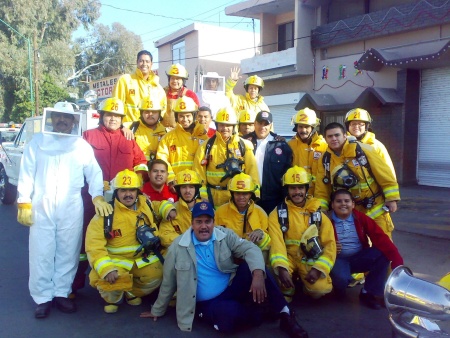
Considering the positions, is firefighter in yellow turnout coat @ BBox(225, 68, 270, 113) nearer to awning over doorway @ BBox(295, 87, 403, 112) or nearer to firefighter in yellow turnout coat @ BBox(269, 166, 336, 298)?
firefighter in yellow turnout coat @ BBox(269, 166, 336, 298)

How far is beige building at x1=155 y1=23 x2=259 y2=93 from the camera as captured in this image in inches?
981

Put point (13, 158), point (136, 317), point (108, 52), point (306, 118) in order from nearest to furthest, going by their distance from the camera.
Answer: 1. point (136, 317)
2. point (306, 118)
3. point (13, 158)
4. point (108, 52)

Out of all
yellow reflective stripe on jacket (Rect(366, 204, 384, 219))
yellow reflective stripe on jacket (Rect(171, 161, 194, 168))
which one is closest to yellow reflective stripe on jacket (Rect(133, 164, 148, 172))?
yellow reflective stripe on jacket (Rect(171, 161, 194, 168))

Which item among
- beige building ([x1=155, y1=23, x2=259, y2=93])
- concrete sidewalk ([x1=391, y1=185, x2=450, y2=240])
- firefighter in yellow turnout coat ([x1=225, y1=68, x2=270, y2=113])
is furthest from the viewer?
beige building ([x1=155, y1=23, x2=259, y2=93])

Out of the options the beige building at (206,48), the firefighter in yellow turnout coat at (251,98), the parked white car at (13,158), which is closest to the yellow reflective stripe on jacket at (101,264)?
the firefighter in yellow turnout coat at (251,98)

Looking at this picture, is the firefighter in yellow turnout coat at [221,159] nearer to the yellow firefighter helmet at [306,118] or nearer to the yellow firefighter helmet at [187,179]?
the yellow firefighter helmet at [187,179]

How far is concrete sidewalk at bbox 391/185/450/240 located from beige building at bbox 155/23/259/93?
43.9 ft

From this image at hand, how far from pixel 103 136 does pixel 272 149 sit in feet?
6.93

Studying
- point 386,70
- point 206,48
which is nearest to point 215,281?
point 386,70

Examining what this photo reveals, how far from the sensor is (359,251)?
5156mm

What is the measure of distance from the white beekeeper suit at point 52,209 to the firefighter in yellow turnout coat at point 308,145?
258 cm

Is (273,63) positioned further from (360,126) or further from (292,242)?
(292,242)

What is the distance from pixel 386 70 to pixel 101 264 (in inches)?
462

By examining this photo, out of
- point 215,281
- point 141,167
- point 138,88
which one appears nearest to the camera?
point 215,281
